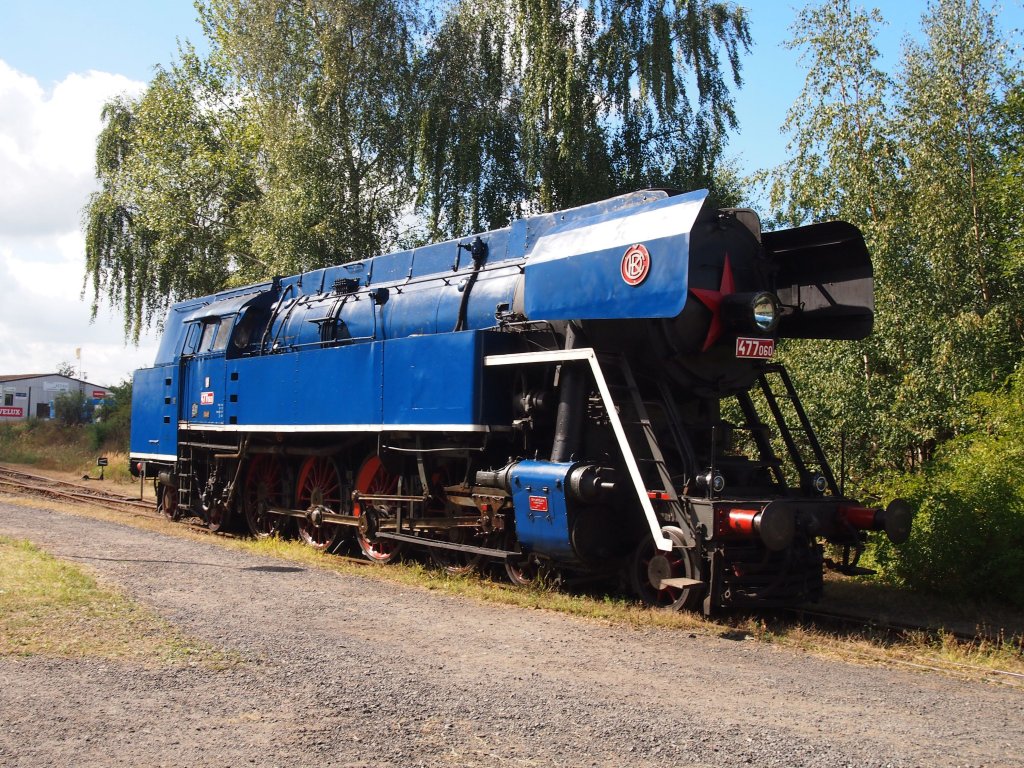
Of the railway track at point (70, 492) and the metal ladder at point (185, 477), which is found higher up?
the metal ladder at point (185, 477)

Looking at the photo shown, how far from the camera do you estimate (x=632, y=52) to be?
1972 centimetres

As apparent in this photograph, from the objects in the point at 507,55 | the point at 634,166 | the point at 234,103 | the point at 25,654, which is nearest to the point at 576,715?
the point at 25,654

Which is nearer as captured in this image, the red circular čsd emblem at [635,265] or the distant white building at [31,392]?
the red circular čsd emblem at [635,265]

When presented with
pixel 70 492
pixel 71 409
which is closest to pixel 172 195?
pixel 70 492

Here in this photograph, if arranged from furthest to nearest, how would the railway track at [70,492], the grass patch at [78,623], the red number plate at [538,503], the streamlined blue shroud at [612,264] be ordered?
the railway track at [70,492], the red number plate at [538,503], the streamlined blue shroud at [612,264], the grass patch at [78,623]

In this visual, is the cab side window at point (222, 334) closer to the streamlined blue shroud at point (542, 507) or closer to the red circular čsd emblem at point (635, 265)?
the streamlined blue shroud at point (542, 507)

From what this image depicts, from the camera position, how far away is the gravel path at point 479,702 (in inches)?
177

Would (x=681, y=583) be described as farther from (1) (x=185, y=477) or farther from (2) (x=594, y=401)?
(1) (x=185, y=477)

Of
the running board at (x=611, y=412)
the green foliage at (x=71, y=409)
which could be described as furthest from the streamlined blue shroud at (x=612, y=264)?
the green foliage at (x=71, y=409)

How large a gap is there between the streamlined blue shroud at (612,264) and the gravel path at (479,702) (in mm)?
2738

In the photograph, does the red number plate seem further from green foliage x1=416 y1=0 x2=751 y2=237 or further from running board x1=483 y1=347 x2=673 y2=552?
green foliage x1=416 y1=0 x2=751 y2=237

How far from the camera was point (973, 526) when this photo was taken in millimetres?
9305

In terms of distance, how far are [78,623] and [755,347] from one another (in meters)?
6.08

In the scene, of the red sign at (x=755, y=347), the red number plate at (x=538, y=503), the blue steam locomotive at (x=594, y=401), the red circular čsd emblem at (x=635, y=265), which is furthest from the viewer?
the red number plate at (x=538, y=503)
